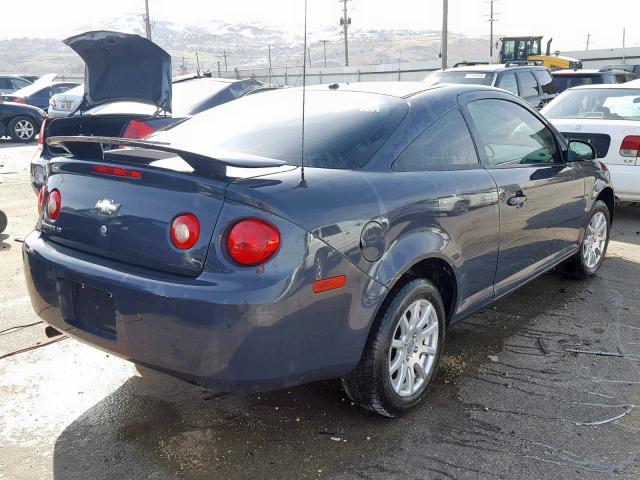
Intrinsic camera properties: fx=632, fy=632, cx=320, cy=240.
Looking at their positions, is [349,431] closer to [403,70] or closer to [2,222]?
[2,222]

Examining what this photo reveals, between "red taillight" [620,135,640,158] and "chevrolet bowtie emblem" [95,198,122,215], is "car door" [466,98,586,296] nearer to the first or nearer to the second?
"chevrolet bowtie emblem" [95,198,122,215]

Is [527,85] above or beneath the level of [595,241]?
above

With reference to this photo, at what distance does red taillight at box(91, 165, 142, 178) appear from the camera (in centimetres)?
270

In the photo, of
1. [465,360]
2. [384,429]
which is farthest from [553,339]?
[384,429]

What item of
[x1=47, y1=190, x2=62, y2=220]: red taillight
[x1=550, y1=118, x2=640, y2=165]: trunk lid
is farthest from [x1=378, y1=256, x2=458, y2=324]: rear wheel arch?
[x1=550, y1=118, x2=640, y2=165]: trunk lid

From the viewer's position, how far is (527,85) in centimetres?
1199

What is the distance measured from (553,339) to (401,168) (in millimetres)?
1779

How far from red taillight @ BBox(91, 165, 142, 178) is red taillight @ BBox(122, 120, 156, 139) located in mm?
3012

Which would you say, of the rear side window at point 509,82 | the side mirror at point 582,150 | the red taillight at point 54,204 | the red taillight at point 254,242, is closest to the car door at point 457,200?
the red taillight at point 254,242

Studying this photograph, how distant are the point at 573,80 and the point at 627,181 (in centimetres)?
868

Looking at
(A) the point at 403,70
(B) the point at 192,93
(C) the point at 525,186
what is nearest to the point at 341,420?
(C) the point at 525,186

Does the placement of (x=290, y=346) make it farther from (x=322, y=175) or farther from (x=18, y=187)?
(x=18, y=187)

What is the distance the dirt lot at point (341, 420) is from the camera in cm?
270

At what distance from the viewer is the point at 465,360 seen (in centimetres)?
374
